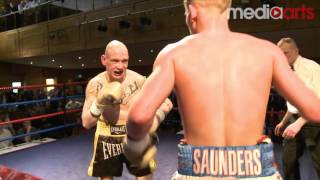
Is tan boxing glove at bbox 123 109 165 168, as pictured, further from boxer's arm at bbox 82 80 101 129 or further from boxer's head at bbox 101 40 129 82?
boxer's head at bbox 101 40 129 82

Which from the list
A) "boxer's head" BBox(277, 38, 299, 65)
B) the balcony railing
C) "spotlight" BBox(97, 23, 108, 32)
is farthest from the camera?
the balcony railing

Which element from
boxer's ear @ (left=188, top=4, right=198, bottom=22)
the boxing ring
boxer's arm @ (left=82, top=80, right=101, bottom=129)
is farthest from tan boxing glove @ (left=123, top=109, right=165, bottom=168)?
the boxing ring

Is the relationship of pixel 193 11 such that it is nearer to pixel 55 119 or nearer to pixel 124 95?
pixel 124 95

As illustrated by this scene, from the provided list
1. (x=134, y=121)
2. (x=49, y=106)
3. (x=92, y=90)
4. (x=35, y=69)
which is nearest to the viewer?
(x=134, y=121)

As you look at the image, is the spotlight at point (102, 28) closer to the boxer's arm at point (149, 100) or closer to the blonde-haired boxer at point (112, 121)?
the blonde-haired boxer at point (112, 121)

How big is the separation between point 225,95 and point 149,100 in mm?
244

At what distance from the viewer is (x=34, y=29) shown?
45.3 ft

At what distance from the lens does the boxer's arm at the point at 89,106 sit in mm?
2160

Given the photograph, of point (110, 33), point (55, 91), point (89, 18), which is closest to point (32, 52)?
point (89, 18)

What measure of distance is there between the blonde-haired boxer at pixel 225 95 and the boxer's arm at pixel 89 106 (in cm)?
111

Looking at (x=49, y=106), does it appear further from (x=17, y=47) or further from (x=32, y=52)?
(x=17, y=47)

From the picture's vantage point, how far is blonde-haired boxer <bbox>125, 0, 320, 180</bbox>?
1.09 meters

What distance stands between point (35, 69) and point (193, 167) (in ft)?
61.1

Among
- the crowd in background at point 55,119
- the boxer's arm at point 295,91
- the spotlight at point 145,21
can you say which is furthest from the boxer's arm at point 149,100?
the spotlight at point 145,21
